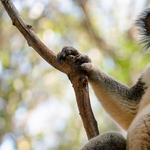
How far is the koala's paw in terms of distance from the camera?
9.81ft

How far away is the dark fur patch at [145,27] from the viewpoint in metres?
3.65

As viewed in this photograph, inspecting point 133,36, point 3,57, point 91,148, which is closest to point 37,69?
point 3,57

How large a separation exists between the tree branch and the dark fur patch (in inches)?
45.2

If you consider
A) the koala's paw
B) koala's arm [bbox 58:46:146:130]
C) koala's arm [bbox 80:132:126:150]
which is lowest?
koala's arm [bbox 80:132:126:150]

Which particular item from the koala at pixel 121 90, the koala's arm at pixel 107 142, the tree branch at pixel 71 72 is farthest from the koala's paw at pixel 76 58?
the koala's arm at pixel 107 142

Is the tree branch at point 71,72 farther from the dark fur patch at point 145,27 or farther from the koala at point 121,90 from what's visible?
the dark fur patch at point 145,27

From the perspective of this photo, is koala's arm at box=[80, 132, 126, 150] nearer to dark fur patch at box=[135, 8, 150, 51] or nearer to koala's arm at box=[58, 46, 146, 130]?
koala's arm at box=[58, 46, 146, 130]

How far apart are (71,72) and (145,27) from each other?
1.30 meters

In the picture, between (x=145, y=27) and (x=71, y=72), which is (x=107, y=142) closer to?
(x=71, y=72)

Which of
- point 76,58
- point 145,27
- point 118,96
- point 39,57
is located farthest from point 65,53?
point 39,57

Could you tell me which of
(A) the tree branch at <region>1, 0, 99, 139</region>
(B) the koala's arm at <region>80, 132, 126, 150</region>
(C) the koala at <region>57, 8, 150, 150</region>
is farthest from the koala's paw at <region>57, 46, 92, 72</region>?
(B) the koala's arm at <region>80, 132, 126, 150</region>

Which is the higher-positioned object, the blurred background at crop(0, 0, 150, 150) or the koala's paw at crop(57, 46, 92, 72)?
the blurred background at crop(0, 0, 150, 150)

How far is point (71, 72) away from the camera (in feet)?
9.48

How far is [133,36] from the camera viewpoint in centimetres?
882
